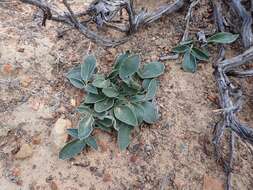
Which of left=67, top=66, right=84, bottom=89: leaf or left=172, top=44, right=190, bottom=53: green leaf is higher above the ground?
left=172, top=44, right=190, bottom=53: green leaf

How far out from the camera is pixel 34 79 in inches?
64.2

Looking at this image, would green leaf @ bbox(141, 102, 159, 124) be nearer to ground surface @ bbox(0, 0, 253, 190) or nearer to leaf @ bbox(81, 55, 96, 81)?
ground surface @ bbox(0, 0, 253, 190)

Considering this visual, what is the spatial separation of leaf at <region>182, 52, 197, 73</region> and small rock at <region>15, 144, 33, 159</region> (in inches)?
27.8

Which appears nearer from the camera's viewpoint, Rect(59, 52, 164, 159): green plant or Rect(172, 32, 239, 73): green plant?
Rect(59, 52, 164, 159): green plant

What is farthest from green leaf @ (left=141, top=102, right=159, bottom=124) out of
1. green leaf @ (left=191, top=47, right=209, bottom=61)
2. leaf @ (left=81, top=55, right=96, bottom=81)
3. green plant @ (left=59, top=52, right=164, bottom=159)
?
green leaf @ (left=191, top=47, right=209, bottom=61)

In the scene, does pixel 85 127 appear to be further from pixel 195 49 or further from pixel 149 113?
pixel 195 49

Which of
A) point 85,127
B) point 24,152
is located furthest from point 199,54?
point 24,152

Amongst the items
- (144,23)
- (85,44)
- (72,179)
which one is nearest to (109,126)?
(72,179)

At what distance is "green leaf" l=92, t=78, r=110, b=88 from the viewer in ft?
5.05

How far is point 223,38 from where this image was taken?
1.76 meters

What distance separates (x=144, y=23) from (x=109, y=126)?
566mm

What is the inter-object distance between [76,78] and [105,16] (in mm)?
316

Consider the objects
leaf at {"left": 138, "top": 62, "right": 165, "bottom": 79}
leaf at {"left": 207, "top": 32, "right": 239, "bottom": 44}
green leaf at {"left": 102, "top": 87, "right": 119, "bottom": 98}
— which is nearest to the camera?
green leaf at {"left": 102, "top": 87, "right": 119, "bottom": 98}

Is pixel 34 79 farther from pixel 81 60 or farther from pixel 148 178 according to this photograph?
pixel 148 178
